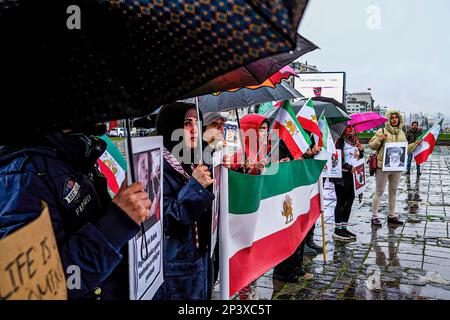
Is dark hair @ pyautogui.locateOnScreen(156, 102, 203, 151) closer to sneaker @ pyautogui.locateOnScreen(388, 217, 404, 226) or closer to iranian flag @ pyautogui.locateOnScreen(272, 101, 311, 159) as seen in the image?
iranian flag @ pyautogui.locateOnScreen(272, 101, 311, 159)

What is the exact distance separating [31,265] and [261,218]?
260 centimetres

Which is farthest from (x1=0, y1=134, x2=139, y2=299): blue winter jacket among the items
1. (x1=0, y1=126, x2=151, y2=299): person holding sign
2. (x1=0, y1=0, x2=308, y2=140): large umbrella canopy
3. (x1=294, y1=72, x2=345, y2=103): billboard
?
(x1=294, y1=72, x2=345, y2=103): billboard

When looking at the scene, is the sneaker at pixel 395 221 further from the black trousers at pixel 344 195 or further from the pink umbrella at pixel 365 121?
the pink umbrella at pixel 365 121

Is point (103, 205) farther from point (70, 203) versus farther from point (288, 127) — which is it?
point (288, 127)

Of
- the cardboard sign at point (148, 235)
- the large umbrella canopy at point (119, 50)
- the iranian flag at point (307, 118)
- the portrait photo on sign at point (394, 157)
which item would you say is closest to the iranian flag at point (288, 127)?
the iranian flag at point (307, 118)

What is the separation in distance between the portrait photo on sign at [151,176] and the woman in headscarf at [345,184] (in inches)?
203

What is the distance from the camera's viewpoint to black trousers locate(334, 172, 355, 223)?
6.80m

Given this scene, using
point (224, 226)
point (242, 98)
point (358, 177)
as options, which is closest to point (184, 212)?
point (224, 226)

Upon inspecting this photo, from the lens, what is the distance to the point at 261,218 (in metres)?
3.47

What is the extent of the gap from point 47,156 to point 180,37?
0.64 meters

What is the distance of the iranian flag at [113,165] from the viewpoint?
2984mm

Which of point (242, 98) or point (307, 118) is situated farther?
point (307, 118)
